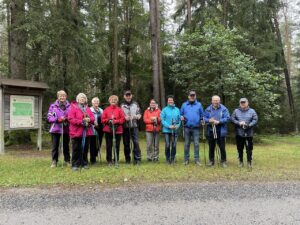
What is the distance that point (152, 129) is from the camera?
30.2ft

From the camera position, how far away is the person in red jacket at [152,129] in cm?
920

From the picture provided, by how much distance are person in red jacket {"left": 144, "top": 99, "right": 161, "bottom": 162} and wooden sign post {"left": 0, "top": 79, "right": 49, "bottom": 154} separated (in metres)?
4.52

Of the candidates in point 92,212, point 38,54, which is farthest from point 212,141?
point 38,54

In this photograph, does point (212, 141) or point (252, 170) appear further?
point (212, 141)

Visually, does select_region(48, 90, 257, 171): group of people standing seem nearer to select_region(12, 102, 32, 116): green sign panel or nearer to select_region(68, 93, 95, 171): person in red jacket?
select_region(68, 93, 95, 171): person in red jacket

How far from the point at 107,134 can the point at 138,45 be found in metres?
16.9

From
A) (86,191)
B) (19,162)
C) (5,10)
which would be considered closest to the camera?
(86,191)

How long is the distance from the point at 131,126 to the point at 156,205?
12.5 ft

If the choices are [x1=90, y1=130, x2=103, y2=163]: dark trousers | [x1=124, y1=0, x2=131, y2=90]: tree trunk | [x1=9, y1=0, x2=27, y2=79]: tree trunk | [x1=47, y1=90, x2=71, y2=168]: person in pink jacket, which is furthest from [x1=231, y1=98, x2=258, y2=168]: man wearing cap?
[x1=124, y1=0, x2=131, y2=90]: tree trunk

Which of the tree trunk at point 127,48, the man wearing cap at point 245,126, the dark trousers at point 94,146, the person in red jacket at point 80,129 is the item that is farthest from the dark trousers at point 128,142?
the tree trunk at point 127,48

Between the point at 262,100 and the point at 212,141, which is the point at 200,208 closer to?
the point at 212,141

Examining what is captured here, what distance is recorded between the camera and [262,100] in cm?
1777

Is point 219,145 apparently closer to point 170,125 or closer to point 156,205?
point 170,125

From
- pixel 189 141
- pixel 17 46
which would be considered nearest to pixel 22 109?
pixel 17 46
